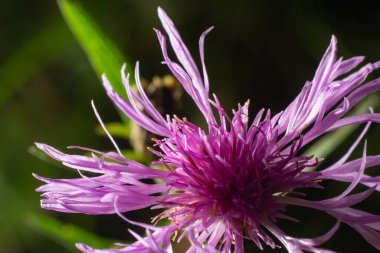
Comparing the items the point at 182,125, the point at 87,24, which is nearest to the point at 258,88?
the point at 87,24

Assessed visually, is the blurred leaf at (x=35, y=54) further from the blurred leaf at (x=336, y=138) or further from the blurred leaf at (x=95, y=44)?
the blurred leaf at (x=336, y=138)

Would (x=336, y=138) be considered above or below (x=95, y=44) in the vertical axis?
below

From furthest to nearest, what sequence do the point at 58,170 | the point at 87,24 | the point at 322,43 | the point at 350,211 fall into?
the point at 58,170
the point at 322,43
the point at 87,24
the point at 350,211

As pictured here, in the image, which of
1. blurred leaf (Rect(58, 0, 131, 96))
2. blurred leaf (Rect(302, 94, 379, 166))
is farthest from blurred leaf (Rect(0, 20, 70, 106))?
blurred leaf (Rect(302, 94, 379, 166))

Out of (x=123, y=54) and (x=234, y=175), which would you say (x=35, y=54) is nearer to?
(x=123, y=54)

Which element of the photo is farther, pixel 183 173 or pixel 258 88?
pixel 258 88

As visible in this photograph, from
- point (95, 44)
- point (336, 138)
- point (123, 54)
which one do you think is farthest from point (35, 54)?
point (336, 138)

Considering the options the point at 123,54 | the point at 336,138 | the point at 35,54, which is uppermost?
the point at 35,54

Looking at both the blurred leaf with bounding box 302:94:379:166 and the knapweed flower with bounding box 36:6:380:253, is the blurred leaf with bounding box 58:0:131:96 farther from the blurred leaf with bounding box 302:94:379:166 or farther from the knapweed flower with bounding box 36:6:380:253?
the blurred leaf with bounding box 302:94:379:166

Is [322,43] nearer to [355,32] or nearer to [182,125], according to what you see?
[355,32]
